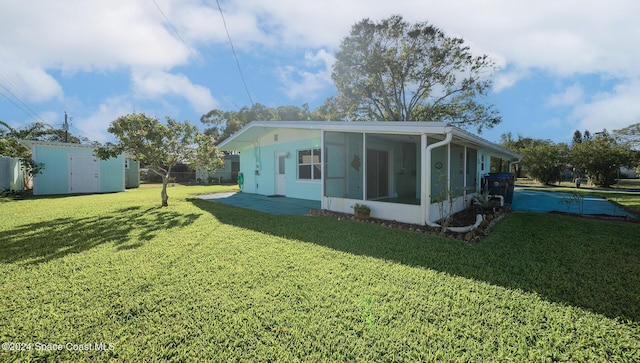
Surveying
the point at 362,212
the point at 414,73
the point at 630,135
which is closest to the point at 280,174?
the point at 362,212

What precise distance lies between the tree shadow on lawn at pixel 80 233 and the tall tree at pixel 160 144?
1.98 metres

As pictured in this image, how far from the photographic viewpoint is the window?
10547 millimetres

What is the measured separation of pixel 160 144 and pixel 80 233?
12.7 ft

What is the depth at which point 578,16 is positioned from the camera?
316 inches

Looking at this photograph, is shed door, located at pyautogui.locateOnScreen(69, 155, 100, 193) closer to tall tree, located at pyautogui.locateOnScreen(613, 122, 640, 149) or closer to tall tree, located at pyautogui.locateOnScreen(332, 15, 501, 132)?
tall tree, located at pyautogui.locateOnScreen(332, 15, 501, 132)

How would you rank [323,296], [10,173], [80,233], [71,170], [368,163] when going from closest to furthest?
1. [323,296]
2. [80,233]
3. [368,163]
4. [10,173]
5. [71,170]

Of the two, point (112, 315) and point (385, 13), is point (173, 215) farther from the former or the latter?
point (385, 13)

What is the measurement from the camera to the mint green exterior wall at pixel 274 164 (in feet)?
35.5

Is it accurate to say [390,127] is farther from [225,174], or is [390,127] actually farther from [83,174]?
[225,174]

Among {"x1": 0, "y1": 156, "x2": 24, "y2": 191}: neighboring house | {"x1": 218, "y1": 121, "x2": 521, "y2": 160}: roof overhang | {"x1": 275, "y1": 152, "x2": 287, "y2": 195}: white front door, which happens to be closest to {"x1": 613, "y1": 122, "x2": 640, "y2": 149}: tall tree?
{"x1": 218, "y1": 121, "x2": 521, "y2": 160}: roof overhang

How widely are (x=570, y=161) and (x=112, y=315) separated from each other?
A: 31.6 meters

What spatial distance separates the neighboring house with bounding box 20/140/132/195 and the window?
11.5 m

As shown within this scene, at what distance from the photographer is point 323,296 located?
2938 mm

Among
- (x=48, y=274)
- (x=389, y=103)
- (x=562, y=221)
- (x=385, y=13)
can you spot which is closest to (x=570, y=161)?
(x=389, y=103)
